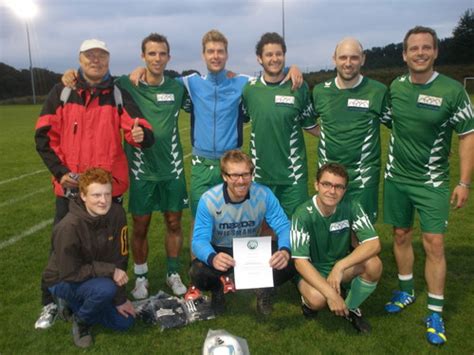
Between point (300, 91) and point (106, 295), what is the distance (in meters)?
2.56

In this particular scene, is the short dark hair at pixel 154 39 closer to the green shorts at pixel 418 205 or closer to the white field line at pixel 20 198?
the green shorts at pixel 418 205

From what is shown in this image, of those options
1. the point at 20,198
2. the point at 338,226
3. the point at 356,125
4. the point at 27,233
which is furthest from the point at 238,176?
the point at 20,198

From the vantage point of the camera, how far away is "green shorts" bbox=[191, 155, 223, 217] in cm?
452

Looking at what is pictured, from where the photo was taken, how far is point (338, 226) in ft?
12.7

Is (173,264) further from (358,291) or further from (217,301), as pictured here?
(358,291)

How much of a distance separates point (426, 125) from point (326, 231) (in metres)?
1.23

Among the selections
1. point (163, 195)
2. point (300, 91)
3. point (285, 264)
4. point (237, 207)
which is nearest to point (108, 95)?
point (163, 195)

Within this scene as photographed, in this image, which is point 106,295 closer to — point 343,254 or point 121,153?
point 121,153

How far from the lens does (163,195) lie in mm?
4637

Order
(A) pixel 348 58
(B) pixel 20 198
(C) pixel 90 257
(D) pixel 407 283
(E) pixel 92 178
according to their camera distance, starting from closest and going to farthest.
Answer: (E) pixel 92 178 → (C) pixel 90 257 → (A) pixel 348 58 → (D) pixel 407 283 → (B) pixel 20 198

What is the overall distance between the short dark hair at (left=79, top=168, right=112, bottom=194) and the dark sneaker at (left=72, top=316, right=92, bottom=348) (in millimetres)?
1107

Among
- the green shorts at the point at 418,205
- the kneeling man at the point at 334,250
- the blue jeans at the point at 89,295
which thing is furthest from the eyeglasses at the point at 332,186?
the blue jeans at the point at 89,295

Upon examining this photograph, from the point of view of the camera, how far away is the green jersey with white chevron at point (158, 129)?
4422 mm

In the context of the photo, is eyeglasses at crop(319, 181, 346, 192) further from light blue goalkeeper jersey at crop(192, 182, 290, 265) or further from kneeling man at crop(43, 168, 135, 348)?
kneeling man at crop(43, 168, 135, 348)
